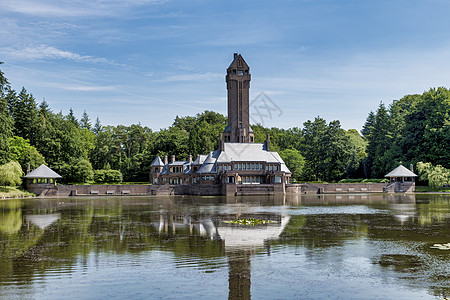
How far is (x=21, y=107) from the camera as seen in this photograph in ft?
335

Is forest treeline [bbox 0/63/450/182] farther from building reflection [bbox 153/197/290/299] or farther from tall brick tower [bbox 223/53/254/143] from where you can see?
building reflection [bbox 153/197/290/299]

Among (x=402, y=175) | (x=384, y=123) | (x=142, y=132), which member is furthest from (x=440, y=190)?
(x=142, y=132)

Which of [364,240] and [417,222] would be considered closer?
[364,240]

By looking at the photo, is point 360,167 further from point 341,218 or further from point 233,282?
point 233,282

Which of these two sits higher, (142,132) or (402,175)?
(142,132)

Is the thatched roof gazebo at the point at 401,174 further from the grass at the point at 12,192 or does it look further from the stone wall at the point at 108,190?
the grass at the point at 12,192

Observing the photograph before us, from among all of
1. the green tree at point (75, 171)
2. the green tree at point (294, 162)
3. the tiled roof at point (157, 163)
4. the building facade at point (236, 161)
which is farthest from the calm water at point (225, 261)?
the green tree at point (294, 162)

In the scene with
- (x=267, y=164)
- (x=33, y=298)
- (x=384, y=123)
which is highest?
(x=384, y=123)

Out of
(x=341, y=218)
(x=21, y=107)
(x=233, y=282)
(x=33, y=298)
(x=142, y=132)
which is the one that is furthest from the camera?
(x=142, y=132)

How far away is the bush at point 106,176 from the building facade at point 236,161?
8.30m

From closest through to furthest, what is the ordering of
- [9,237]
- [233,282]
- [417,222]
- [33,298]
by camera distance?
[33,298], [233,282], [9,237], [417,222]

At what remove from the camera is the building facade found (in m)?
85.4

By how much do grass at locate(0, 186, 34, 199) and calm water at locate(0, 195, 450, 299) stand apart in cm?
4202

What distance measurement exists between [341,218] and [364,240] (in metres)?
11.2
